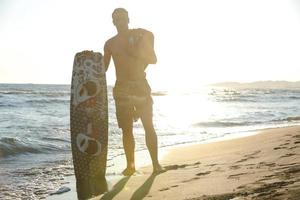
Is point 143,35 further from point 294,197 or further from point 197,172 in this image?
point 294,197

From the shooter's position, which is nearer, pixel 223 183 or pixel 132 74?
pixel 223 183

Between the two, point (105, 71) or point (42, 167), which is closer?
point (105, 71)

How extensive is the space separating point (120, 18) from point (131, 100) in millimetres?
948

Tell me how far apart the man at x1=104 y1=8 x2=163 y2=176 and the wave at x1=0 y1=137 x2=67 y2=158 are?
417 cm

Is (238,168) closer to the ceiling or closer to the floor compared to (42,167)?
closer to the ceiling

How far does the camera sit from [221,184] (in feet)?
11.0

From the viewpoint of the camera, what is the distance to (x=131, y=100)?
475 cm

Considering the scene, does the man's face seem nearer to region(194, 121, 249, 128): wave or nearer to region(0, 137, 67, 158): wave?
region(0, 137, 67, 158): wave

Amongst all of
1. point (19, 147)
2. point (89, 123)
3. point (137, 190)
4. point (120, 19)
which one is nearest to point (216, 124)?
point (19, 147)

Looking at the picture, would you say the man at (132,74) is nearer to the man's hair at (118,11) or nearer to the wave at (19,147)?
the man's hair at (118,11)

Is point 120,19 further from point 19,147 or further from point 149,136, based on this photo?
point 19,147

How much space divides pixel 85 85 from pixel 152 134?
37.7 inches

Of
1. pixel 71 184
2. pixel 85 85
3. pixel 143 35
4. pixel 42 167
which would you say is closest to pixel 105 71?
pixel 85 85

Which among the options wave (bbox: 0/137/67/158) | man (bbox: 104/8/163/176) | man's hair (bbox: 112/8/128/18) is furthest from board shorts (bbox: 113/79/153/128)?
wave (bbox: 0/137/67/158)
